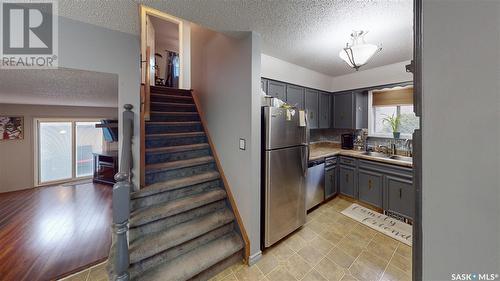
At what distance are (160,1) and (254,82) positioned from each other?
1.01m

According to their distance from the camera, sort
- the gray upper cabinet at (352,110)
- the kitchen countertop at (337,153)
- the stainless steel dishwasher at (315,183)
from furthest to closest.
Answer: the gray upper cabinet at (352,110), the stainless steel dishwasher at (315,183), the kitchen countertop at (337,153)

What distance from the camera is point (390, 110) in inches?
136

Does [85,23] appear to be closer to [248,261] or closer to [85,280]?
[85,280]

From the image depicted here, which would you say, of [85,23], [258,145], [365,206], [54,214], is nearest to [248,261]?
[258,145]

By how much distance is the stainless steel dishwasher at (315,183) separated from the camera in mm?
2845

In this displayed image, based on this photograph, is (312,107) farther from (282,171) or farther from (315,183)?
(282,171)

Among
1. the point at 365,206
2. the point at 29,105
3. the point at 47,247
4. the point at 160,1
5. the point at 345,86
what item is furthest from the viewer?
the point at 29,105

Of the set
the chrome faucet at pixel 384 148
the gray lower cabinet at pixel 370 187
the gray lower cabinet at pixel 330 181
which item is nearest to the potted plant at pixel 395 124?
the chrome faucet at pixel 384 148

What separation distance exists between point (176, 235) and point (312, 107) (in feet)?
9.96

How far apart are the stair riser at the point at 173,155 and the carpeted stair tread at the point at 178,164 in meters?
0.08

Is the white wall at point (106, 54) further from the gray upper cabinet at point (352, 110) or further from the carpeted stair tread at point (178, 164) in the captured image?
the gray upper cabinet at point (352, 110)

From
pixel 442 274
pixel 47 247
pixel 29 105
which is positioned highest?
pixel 29 105

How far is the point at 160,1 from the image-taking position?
1.43 metres

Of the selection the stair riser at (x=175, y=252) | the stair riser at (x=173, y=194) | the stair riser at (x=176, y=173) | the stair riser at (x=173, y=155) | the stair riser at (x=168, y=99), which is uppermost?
the stair riser at (x=168, y=99)
